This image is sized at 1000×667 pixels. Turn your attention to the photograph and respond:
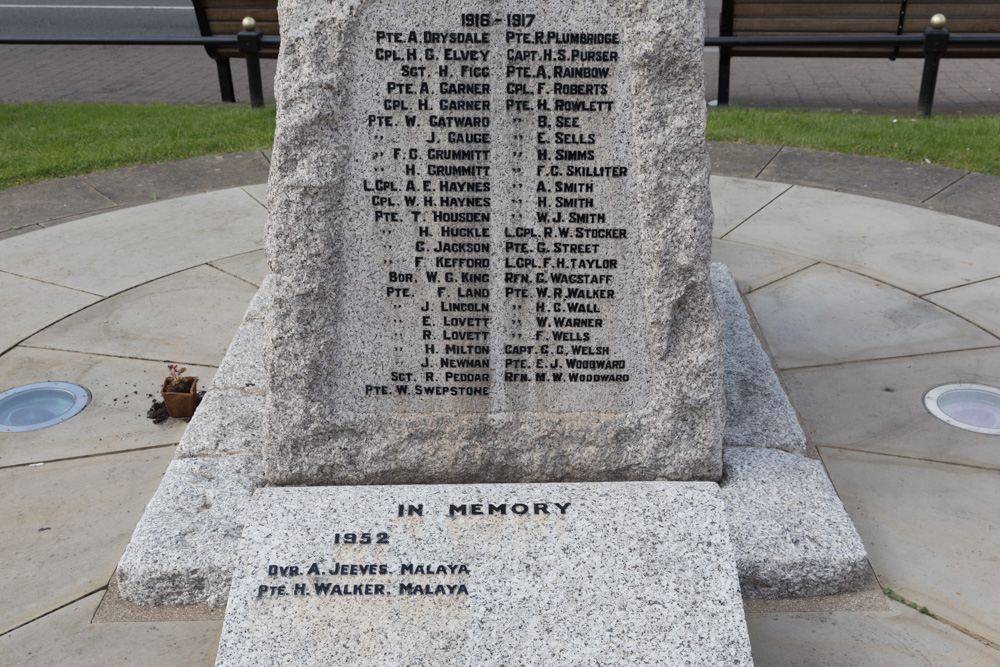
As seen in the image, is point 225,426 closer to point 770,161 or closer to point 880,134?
point 770,161

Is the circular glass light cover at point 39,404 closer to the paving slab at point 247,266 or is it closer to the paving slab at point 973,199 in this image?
the paving slab at point 247,266

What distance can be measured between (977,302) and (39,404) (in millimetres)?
5141

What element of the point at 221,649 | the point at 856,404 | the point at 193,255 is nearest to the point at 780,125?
the point at 856,404

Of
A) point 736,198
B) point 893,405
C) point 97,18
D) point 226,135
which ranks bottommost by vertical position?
point 893,405

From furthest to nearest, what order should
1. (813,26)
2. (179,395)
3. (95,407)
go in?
(813,26) → (95,407) → (179,395)

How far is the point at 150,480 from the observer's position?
13.5 feet

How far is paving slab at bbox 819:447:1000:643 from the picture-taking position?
3.40 m

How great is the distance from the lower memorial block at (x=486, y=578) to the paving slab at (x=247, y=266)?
2810 millimetres

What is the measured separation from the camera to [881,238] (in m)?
6.34

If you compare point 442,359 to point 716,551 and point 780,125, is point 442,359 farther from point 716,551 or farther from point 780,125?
point 780,125

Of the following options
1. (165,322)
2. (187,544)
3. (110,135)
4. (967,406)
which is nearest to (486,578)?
(187,544)

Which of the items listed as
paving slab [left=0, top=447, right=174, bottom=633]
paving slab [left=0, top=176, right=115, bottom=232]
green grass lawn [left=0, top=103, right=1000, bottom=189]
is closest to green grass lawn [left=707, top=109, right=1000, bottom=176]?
green grass lawn [left=0, top=103, right=1000, bottom=189]

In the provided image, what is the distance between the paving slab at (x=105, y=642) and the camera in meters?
3.20

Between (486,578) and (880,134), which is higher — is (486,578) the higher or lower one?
the lower one
